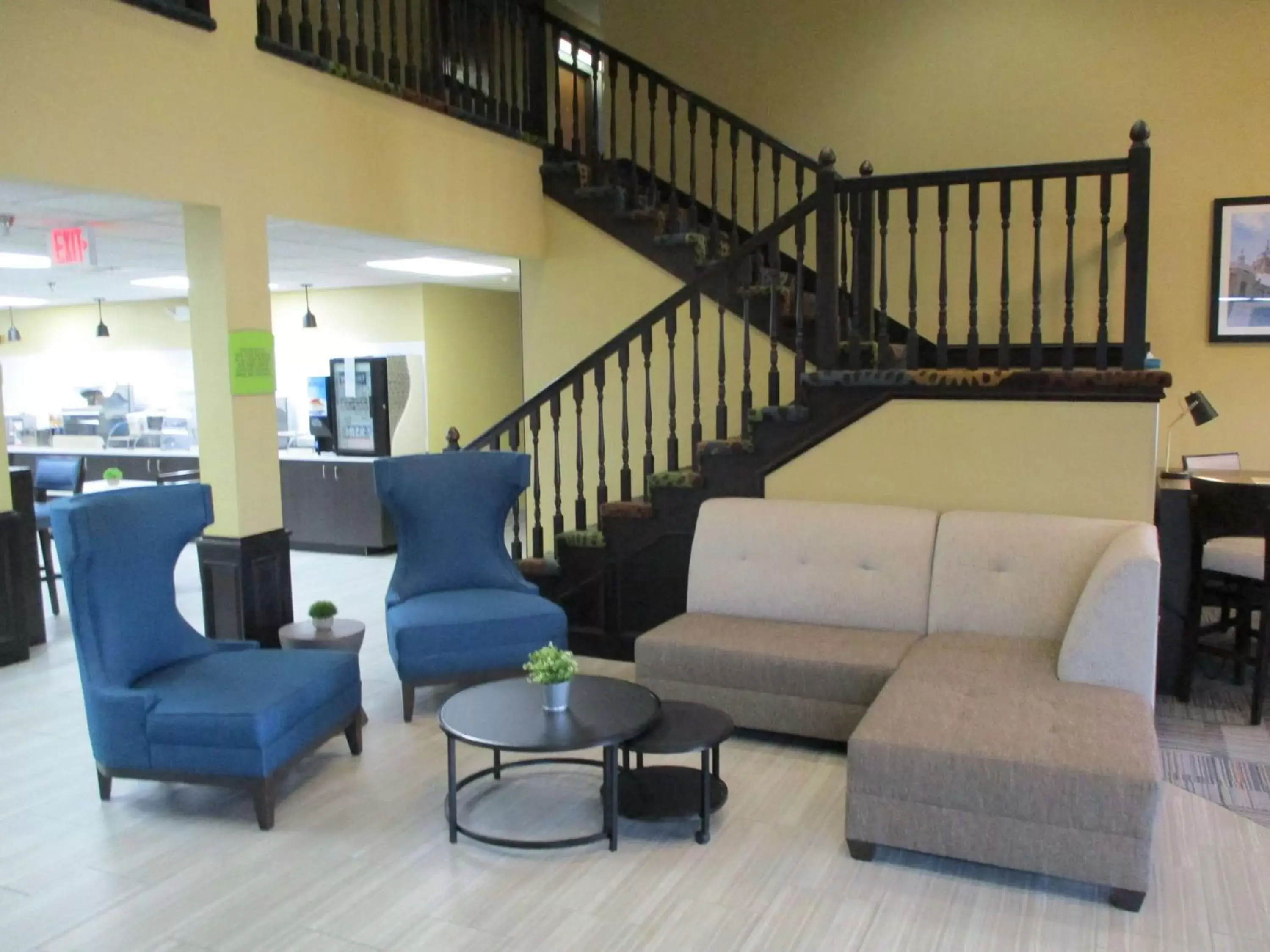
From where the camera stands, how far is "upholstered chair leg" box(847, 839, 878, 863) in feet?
10.0

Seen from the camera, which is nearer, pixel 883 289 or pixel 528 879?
pixel 528 879

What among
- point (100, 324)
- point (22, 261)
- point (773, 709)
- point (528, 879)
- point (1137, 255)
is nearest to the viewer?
point (528, 879)

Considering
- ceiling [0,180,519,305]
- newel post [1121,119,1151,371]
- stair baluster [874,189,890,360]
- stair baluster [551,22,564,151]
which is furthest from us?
stair baluster [551,22,564,151]

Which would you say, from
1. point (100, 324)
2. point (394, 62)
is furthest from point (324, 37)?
point (100, 324)

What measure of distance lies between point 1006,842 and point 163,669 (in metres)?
2.96

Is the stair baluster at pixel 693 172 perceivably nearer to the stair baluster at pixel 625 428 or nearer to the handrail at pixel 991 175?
the stair baluster at pixel 625 428

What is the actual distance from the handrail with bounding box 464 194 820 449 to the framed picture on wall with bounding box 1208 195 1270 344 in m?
2.94

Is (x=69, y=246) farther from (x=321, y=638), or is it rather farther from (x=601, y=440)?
(x=601, y=440)

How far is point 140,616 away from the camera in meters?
3.58

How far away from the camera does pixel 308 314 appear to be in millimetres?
8594

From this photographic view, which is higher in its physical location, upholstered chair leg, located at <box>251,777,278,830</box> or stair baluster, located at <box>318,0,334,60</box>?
stair baluster, located at <box>318,0,334,60</box>

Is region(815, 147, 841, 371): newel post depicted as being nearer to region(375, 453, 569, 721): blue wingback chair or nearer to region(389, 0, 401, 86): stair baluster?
region(375, 453, 569, 721): blue wingback chair

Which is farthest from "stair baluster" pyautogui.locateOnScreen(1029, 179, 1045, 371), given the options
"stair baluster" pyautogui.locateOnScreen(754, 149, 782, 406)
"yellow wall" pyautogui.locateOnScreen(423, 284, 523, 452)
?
"yellow wall" pyautogui.locateOnScreen(423, 284, 523, 452)

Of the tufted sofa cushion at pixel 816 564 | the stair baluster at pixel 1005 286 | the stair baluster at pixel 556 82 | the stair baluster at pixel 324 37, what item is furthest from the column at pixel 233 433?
the stair baluster at pixel 1005 286
